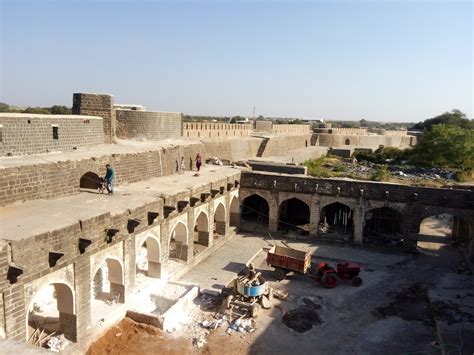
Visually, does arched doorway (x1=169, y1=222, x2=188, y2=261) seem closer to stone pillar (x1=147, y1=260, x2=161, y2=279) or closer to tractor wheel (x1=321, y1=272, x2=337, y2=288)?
stone pillar (x1=147, y1=260, x2=161, y2=279)

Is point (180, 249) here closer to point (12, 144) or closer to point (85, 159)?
point (85, 159)

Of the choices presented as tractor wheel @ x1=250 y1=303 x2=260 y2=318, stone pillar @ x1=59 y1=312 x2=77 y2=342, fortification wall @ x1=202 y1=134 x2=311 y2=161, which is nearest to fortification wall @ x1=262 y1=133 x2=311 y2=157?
fortification wall @ x1=202 y1=134 x2=311 y2=161

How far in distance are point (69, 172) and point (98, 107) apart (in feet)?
17.9

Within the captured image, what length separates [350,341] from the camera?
412 inches

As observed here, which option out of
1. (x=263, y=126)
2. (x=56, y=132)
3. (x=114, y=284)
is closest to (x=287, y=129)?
(x=263, y=126)

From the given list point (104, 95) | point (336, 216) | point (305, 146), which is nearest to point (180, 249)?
point (104, 95)

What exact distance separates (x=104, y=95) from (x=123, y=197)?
6.05 metres

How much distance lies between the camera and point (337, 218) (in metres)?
19.7

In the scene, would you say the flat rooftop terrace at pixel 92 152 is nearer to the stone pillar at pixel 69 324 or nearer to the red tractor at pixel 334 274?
the stone pillar at pixel 69 324

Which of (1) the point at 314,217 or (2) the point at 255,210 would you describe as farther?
(2) the point at 255,210

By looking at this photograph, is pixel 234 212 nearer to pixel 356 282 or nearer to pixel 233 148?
pixel 356 282

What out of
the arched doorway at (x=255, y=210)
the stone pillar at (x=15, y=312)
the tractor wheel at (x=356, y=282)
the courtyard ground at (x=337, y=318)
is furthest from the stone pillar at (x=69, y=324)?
the arched doorway at (x=255, y=210)

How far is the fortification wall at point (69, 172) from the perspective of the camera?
1028 centimetres

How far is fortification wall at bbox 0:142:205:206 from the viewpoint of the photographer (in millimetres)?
10281
